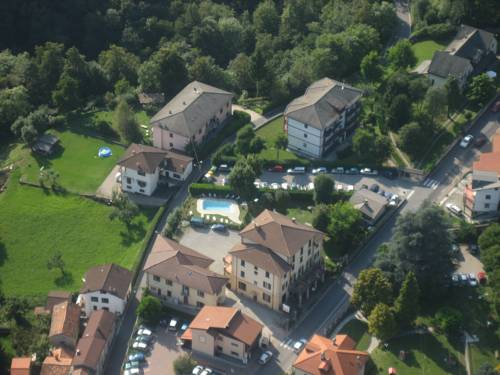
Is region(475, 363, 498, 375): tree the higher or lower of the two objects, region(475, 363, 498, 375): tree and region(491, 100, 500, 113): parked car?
the lower

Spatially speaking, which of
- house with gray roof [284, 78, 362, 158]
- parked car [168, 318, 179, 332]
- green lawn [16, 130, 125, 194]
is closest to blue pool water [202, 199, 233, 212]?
house with gray roof [284, 78, 362, 158]

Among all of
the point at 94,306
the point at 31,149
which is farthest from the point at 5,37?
the point at 94,306

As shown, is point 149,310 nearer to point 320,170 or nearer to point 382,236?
point 382,236

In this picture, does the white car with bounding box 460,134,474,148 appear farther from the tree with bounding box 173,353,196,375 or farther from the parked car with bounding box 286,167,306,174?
the tree with bounding box 173,353,196,375

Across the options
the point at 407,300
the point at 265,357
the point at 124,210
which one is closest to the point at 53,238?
the point at 124,210

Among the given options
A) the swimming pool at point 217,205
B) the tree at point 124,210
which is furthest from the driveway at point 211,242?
the tree at point 124,210

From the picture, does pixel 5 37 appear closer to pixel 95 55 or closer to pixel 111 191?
pixel 95 55

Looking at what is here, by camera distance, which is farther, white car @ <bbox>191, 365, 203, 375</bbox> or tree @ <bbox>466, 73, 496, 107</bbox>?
tree @ <bbox>466, 73, 496, 107</bbox>

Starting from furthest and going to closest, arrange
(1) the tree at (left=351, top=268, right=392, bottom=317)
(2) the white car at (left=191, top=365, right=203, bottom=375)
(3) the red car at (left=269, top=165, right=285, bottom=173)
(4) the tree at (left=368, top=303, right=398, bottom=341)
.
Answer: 1. (3) the red car at (left=269, top=165, right=285, bottom=173)
2. (1) the tree at (left=351, top=268, right=392, bottom=317)
3. (2) the white car at (left=191, top=365, right=203, bottom=375)
4. (4) the tree at (left=368, top=303, right=398, bottom=341)
